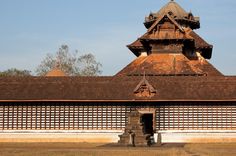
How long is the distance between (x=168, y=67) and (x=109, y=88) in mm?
10231

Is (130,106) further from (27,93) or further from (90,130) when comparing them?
(27,93)

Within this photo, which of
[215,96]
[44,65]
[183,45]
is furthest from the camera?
[44,65]

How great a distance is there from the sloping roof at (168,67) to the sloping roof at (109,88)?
571 cm

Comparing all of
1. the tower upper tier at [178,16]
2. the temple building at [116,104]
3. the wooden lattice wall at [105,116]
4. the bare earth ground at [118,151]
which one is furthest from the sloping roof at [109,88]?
the tower upper tier at [178,16]

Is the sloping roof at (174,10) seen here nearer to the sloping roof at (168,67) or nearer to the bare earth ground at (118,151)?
the sloping roof at (168,67)

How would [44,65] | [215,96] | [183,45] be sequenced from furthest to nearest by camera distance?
1. [44,65]
2. [183,45]
3. [215,96]

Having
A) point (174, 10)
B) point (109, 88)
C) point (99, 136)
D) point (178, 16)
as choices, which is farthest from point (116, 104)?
point (174, 10)

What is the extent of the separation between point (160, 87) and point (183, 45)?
12729 mm

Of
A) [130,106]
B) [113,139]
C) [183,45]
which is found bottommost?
[113,139]

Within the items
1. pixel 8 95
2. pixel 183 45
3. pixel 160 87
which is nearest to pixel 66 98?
pixel 8 95

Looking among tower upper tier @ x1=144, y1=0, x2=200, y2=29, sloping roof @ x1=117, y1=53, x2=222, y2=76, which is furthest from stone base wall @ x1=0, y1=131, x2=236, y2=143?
tower upper tier @ x1=144, y1=0, x2=200, y2=29

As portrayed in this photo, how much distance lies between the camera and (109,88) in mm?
49000

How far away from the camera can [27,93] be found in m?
48.8

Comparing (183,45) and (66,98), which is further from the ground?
(183,45)
